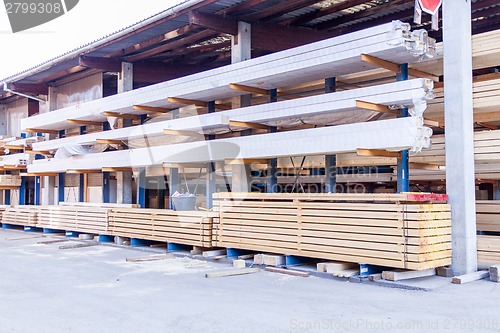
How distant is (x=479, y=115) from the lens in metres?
10.4

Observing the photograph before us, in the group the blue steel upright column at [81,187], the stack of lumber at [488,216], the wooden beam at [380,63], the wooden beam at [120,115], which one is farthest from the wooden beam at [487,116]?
the blue steel upright column at [81,187]

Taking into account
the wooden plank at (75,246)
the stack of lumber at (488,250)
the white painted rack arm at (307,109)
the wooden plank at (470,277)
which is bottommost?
the wooden plank at (75,246)

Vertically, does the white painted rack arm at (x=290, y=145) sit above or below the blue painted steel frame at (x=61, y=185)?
above

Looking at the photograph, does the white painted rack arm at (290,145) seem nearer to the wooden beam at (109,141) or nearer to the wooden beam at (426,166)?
the wooden beam at (109,141)

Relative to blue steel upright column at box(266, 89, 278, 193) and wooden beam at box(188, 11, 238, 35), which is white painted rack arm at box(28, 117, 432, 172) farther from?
wooden beam at box(188, 11, 238, 35)

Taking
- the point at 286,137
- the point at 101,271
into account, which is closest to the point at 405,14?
the point at 286,137

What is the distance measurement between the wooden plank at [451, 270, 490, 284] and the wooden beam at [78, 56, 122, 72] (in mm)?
12018

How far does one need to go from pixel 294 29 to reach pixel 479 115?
502 centimetres

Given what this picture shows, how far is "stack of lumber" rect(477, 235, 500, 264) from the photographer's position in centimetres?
877

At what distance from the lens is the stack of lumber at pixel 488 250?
8.77 m

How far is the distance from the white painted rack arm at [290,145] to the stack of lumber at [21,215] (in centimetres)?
399

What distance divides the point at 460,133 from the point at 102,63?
1129 centimetres

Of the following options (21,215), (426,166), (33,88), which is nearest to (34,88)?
(33,88)

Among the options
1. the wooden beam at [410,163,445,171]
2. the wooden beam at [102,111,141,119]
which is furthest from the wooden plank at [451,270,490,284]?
the wooden beam at [102,111,141,119]
